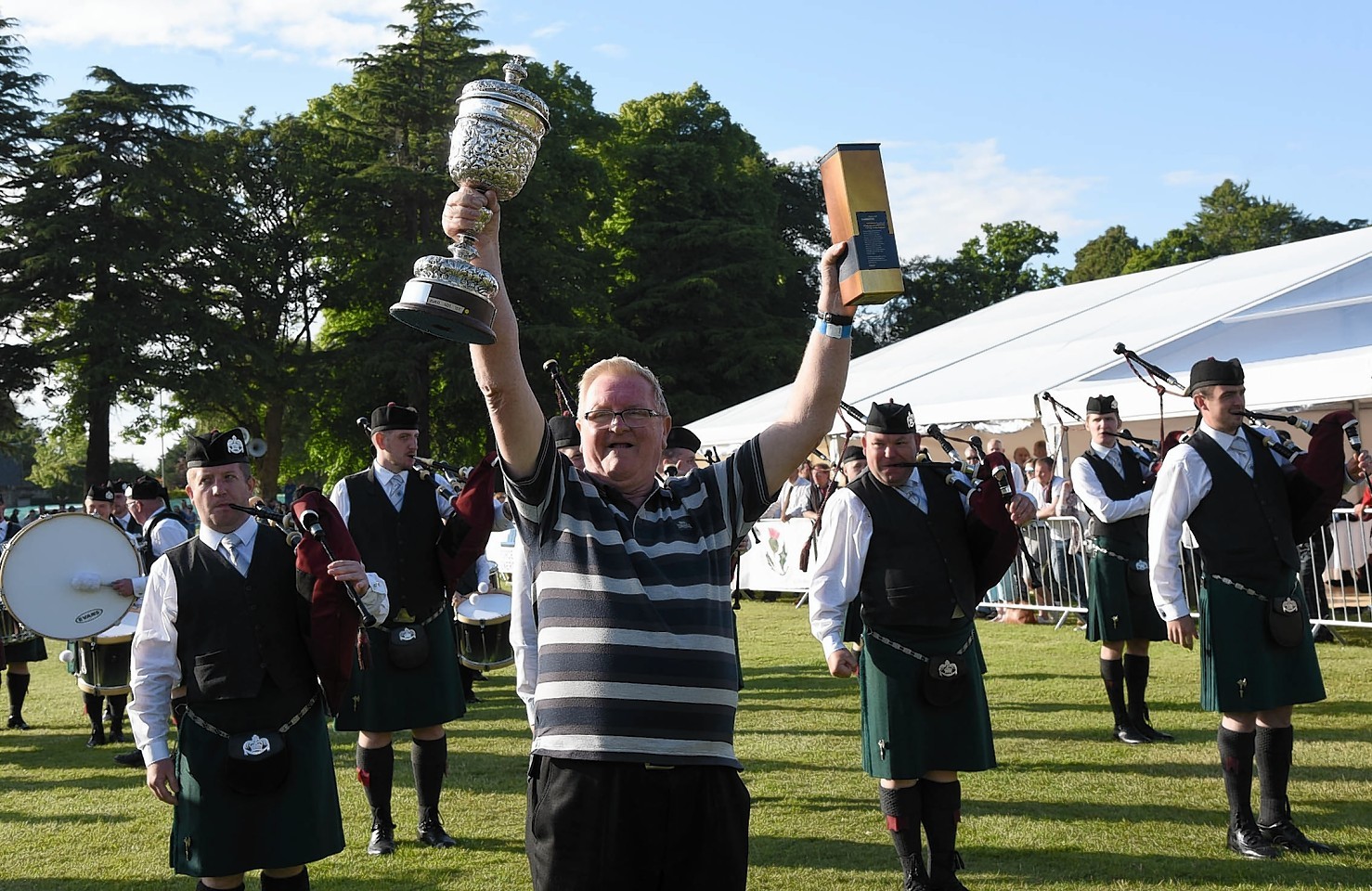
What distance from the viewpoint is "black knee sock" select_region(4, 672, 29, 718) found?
9344 millimetres

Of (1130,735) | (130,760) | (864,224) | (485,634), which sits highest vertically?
(864,224)

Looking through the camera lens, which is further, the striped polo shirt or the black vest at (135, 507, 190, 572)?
the black vest at (135, 507, 190, 572)

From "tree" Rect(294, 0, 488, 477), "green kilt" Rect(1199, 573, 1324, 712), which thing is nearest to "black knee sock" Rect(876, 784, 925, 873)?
"green kilt" Rect(1199, 573, 1324, 712)

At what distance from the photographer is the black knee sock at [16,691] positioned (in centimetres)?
934

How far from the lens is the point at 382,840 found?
5.51m

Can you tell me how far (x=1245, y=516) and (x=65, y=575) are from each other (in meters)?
5.66

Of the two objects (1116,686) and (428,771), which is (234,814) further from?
(1116,686)

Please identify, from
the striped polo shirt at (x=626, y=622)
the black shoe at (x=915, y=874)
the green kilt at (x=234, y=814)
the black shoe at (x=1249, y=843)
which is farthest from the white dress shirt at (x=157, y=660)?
the black shoe at (x=1249, y=843)

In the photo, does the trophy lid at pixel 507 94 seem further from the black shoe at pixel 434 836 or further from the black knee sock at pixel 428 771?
the black shoe at pixel 434 836

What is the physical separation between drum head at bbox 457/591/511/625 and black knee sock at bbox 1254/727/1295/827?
13.7 feet

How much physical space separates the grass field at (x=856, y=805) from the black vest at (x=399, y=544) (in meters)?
1.15

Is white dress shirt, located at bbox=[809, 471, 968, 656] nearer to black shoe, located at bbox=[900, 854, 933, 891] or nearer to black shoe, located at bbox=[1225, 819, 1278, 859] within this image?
black shoe, located at bbox=[900, 854, 933, 891]

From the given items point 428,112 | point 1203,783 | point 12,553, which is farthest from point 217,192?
point 1203,783

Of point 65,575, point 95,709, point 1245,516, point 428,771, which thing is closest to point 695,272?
point 95,709
